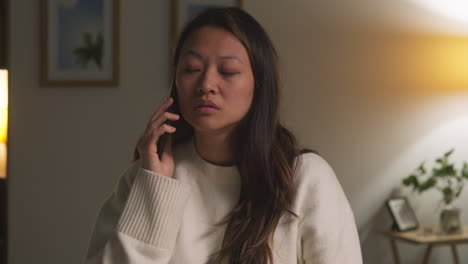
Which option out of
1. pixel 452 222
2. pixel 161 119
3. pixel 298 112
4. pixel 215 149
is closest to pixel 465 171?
pixel 452 222

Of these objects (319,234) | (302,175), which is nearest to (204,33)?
(302,175)

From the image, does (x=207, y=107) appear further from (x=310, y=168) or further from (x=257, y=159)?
(x=310, y=168)

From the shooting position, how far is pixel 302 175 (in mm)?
1285

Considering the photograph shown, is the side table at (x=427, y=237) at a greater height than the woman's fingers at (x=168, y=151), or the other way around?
the woman's fingers at (x=168, y=151)

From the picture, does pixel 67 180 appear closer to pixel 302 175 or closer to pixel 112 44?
pixel 112 44

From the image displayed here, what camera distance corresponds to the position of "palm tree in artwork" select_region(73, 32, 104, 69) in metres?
2.76

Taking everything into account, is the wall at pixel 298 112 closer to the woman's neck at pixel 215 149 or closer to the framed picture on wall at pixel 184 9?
the framed picture on wall at pixel 184 9

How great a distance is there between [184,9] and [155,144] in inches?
64.2

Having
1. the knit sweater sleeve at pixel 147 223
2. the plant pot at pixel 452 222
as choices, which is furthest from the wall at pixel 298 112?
the knit sweater sleeve at pixel 147 223

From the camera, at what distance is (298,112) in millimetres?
2926

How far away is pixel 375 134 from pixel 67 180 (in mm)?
1684

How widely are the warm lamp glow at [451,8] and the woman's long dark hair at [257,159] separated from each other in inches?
82.4

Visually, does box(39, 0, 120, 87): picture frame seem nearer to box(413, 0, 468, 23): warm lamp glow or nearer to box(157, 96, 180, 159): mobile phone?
box(157, 96, 180, 159): mobile phone

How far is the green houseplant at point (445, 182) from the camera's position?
106 inches
